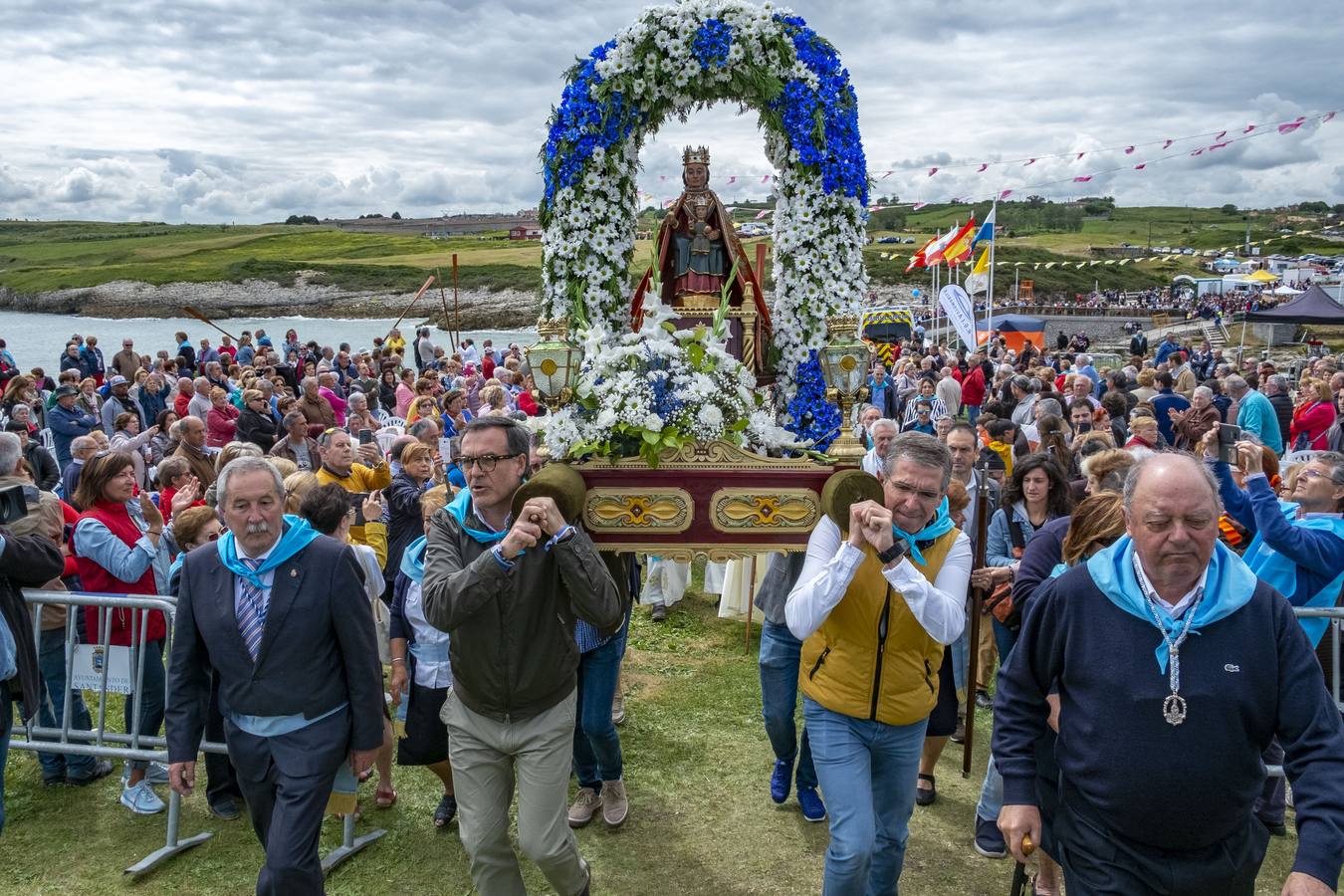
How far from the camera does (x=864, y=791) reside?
3693 mm

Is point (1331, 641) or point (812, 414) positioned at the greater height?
point (812, 414)

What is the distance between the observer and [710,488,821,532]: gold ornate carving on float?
5.02 meters

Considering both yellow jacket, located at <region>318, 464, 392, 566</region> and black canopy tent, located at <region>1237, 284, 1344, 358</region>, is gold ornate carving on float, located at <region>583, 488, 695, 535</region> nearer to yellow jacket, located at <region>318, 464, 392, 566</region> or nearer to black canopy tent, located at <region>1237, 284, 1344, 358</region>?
yellow jacket, located at <region>318, 464, 392, 566</region>

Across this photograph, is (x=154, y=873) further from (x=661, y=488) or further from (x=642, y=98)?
(x=642, y=98)

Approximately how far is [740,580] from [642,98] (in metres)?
3.97

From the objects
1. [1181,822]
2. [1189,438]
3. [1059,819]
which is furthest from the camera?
[1189,438]

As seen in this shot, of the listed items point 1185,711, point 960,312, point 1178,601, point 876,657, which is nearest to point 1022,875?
point 876,657

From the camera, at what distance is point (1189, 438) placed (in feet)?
32.9

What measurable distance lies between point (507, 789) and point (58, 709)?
3.58 meters

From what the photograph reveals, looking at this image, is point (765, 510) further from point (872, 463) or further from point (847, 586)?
point (872, 463)

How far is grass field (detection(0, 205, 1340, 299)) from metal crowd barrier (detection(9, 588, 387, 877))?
2052 inches

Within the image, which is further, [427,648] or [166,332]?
[166,332]

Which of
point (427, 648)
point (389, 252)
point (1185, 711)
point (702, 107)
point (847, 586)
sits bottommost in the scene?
point (427, 648)

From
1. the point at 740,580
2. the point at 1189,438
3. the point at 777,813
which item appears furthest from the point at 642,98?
the point at 1189,438
